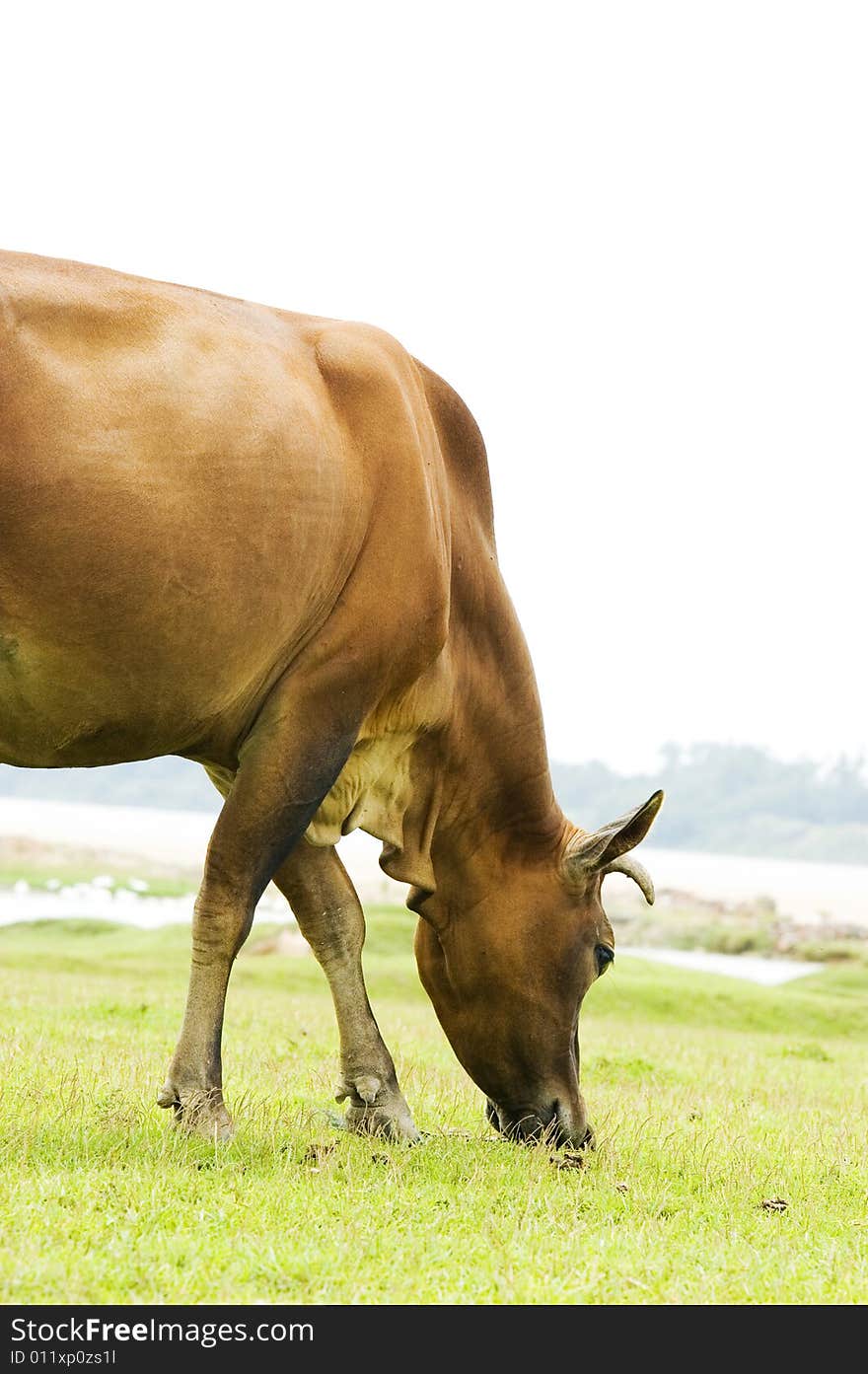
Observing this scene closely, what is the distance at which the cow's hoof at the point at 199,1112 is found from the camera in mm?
6422

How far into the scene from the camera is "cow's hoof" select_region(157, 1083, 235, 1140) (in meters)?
6.42

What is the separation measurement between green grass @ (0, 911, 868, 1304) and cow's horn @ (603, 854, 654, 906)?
1208 millimetres

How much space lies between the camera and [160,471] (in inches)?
236

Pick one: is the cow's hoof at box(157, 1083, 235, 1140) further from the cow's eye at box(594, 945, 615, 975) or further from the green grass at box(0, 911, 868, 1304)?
the cow's eye at box(594, 945, 615, 975)

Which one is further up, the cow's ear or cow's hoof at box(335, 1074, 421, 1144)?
the cow's ear

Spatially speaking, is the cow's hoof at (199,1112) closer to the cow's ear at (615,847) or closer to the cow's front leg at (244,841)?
the cow's front leg at (244,841)

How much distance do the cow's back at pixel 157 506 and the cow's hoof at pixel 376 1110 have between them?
1.94 m

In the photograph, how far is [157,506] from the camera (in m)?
5.95

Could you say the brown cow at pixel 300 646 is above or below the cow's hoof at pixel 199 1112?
above

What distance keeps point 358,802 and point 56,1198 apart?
105 inches

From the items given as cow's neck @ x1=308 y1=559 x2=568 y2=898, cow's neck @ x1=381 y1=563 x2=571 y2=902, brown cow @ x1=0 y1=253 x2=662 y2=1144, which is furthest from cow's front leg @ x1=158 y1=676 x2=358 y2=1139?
cow's neck @ x1=381 y1=563 x2=571 y2=902

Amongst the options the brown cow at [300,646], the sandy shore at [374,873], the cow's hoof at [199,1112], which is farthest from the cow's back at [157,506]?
the sandy shore at [374,873]
